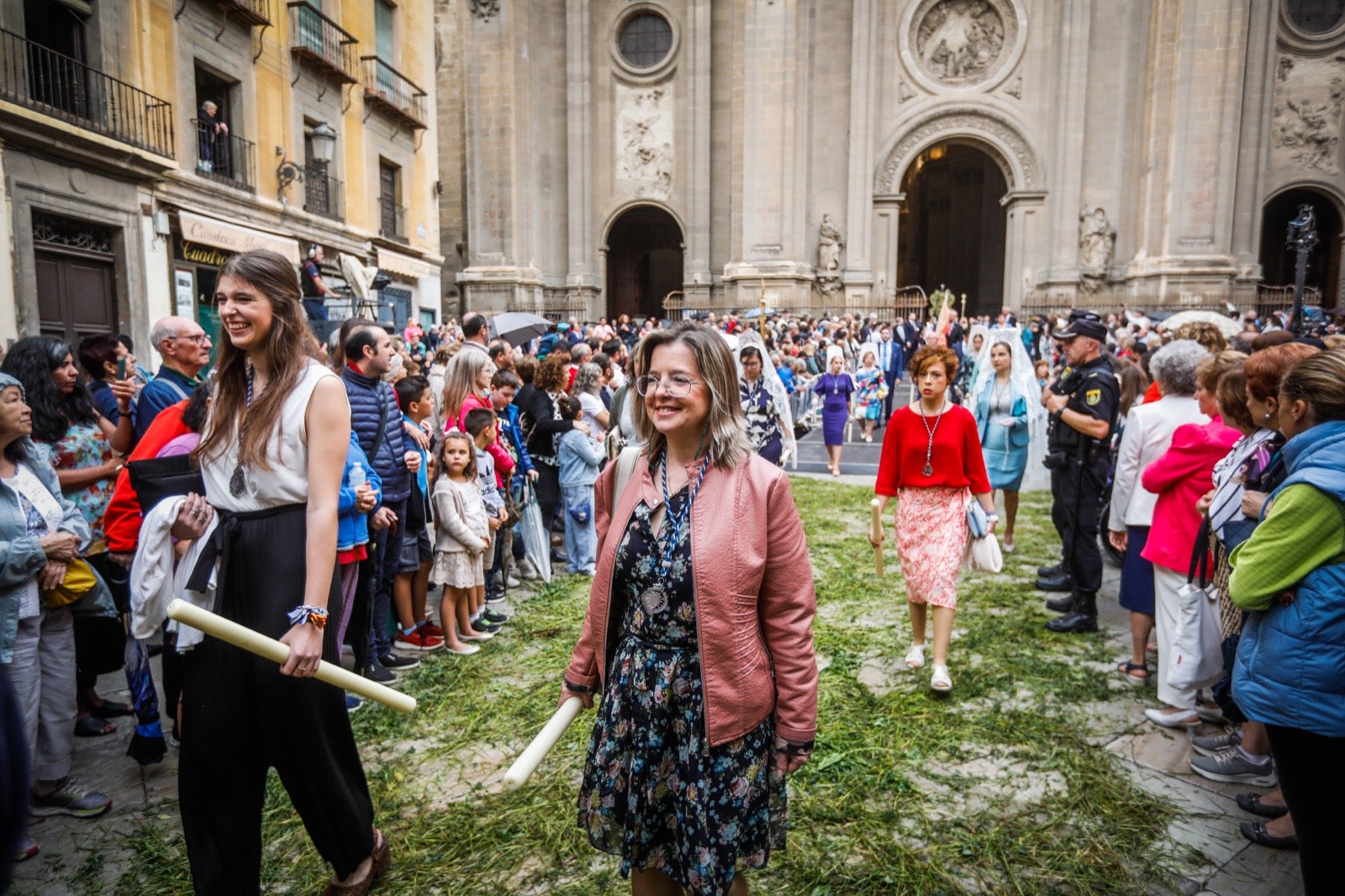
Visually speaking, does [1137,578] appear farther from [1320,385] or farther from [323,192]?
[323,192]

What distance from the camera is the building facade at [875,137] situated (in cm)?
2461

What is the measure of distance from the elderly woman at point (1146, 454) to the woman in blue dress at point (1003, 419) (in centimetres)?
256

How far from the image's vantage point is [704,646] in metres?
2.23

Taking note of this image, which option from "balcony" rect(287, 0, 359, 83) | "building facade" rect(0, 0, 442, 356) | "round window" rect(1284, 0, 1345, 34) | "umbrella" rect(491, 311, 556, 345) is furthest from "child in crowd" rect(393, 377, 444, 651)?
"round window" rect(1284, 0, 1345, 34)

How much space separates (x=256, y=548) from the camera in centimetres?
249

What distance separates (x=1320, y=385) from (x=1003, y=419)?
5167 mm

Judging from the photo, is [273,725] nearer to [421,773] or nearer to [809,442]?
[421,773]

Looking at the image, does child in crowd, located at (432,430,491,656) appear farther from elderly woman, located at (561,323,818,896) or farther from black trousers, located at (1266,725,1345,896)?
black trousers, located at (1266,725,1345,896)

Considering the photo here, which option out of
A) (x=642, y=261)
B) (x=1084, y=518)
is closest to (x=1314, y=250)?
(x=642, y=261)

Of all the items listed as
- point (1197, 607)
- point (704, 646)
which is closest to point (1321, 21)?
point (1197, 607)

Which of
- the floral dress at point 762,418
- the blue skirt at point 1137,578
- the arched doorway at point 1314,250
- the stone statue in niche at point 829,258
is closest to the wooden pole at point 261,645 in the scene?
the floral dress at point 762,418

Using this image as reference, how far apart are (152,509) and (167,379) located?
1.78 metres

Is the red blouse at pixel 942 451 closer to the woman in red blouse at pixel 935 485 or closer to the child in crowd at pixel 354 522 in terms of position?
the woman in red blouse at pixel 935 485

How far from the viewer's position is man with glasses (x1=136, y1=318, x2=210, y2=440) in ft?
12.9
